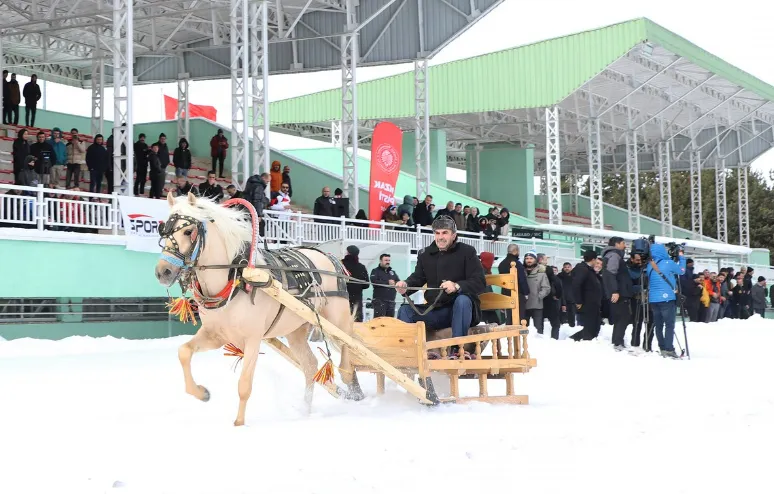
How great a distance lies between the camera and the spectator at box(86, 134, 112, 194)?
60.8ft

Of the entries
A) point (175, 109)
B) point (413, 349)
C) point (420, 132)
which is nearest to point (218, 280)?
point (413, 349)

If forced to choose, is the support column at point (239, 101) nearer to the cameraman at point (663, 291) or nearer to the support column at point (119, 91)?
the support column at point (119, 91)

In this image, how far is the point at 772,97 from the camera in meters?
42.8

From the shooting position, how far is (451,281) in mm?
8945

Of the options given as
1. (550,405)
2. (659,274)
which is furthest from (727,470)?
(659,274)

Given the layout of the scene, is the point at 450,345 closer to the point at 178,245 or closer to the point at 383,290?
the point at 178,245

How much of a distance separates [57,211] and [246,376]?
26.3 ft

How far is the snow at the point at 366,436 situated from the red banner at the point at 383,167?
9.56 meters

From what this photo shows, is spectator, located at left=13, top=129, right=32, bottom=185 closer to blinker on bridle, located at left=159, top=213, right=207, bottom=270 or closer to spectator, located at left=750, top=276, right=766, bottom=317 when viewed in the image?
blinker on bridle, located at left=159, top=213, right=207, bottom=270

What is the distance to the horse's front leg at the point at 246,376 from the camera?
7.34 meters

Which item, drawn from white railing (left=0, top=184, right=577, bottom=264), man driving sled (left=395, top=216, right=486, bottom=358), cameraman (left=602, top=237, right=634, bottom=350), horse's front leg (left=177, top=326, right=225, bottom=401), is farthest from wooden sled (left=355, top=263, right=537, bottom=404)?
white railing (left=0, top=184, right=577, bottom=264)

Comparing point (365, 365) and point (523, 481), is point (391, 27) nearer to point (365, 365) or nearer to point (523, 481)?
point (365, 365)

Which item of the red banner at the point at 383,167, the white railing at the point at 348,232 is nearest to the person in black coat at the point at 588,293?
the white railing at the point at 348,232

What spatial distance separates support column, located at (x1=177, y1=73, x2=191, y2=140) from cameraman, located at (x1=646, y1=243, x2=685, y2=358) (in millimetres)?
16700
